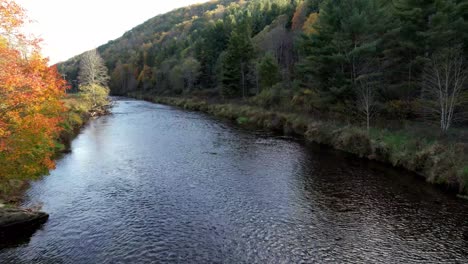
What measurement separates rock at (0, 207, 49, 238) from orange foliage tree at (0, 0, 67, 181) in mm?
1750

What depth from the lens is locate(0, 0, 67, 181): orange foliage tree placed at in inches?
534

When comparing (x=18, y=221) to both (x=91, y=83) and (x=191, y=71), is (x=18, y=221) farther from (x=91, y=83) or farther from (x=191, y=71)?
(x=191, y=71)

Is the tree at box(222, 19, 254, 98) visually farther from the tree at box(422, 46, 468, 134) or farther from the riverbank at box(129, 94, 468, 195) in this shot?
the tree at box(422, 46, 468, 134)

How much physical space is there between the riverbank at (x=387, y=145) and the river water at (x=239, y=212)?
123cm

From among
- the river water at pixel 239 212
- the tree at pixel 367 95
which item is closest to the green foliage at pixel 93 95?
the river water at pixel 239 212

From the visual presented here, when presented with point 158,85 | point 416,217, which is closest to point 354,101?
point 416,217

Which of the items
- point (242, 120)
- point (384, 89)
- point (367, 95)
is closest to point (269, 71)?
point (242, 120)

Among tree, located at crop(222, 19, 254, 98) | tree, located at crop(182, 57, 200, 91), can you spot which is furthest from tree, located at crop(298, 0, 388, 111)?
tree, located at crop(182, 57, 200, 91)

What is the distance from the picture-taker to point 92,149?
113 ft

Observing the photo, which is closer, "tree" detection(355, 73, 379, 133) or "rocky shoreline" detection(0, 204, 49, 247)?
"rocky shoreline" detection(0, 204, 49, 247)

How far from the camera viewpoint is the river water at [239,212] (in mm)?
14164

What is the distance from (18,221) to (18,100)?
6.05 meters

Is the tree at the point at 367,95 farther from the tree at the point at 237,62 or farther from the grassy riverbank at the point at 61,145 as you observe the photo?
the tree at the point at 237,62

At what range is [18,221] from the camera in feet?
52.9
